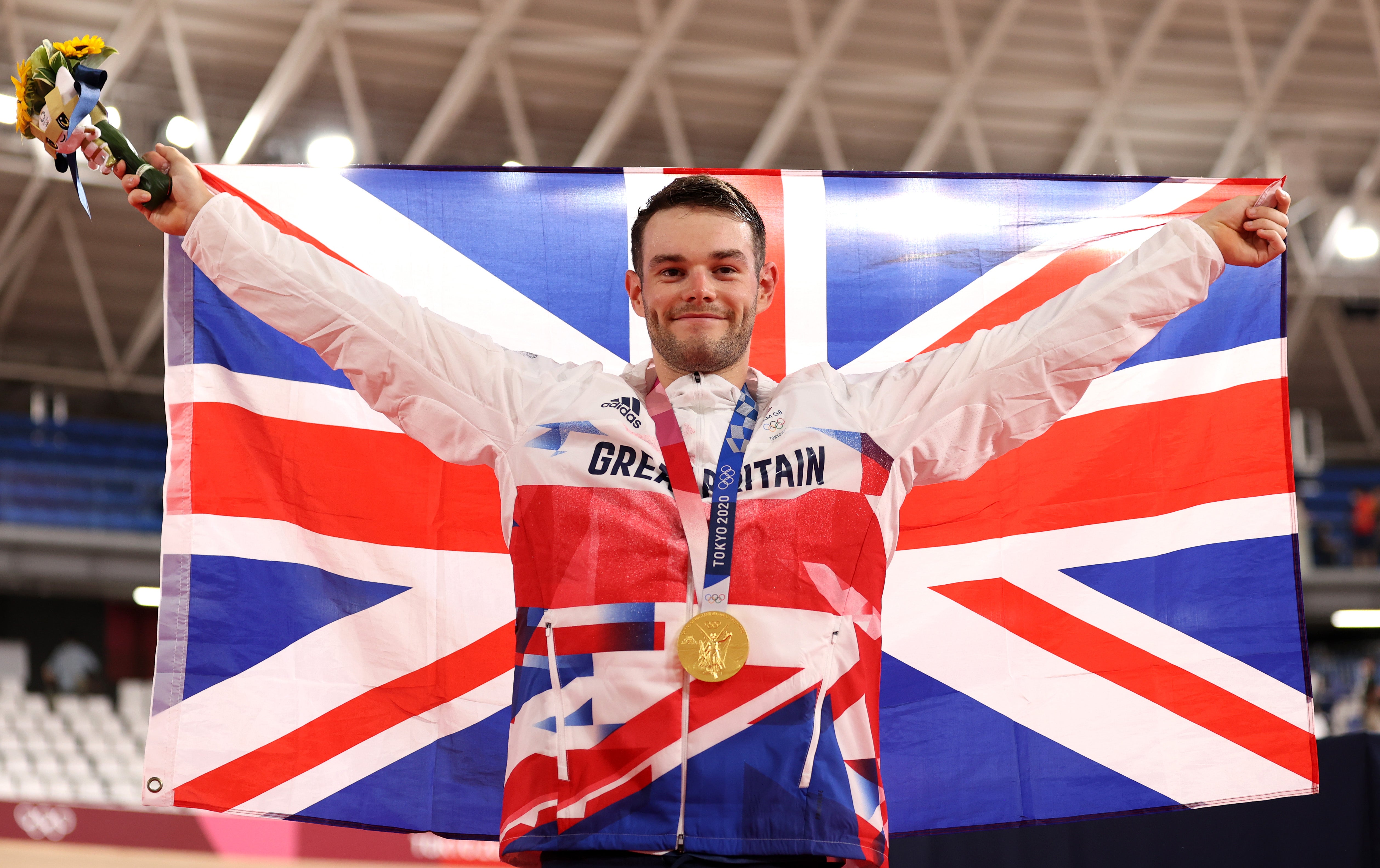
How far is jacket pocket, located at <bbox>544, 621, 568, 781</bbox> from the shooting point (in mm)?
1955

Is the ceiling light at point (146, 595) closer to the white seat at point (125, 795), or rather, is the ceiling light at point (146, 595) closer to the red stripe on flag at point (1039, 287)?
the white seat at point (125, 795)

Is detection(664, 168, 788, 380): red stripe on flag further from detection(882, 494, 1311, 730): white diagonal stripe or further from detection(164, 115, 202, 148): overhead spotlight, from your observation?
detection(164, 115, 202, 148): overhead spotlight

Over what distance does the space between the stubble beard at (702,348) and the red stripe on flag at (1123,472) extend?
1.13 m

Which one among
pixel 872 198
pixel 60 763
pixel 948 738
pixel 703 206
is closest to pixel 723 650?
pixel 703 206

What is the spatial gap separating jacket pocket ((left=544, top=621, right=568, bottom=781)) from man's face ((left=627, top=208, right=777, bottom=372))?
1.80 ft

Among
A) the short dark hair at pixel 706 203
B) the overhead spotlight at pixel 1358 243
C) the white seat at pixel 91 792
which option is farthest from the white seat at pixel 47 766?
the overhead spotlight at pixel 1358 243

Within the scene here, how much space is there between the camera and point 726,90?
15.5 meters

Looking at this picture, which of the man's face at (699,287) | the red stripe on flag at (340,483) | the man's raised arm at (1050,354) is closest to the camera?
the man's face at (699,287)

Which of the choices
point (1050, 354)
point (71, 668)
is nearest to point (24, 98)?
point (1050, 354)

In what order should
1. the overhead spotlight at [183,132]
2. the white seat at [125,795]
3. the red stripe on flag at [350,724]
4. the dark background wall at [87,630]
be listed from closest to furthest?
the red stripe on flag at [350,724]
the white seat at [125,795]
the overhead spotlight at [183,132]
the dark background wall at [87,630]

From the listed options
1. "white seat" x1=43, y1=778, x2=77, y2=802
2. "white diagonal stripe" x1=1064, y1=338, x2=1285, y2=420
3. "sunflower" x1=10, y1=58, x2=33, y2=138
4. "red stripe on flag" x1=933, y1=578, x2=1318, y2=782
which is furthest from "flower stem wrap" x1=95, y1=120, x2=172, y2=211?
"white seat" x1=43, y1=778, x2=77, y2=802

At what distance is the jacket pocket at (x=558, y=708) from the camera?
1.96 metres

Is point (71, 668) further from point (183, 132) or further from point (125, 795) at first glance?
point (183, 132)

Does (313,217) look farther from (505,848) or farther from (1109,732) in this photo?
(1109,732)
